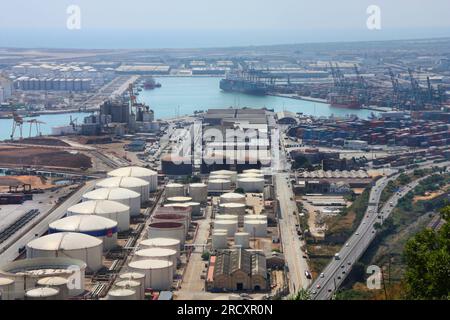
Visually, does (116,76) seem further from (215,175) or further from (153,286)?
(153,286)

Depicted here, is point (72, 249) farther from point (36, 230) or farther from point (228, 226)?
point (228, 226)

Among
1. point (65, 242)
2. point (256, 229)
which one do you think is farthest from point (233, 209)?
point (65, 242)

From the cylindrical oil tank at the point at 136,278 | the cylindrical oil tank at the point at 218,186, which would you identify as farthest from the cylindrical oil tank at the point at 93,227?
the cylindrical oil tank at the point at 218,186

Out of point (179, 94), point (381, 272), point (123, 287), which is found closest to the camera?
point (123, 287)

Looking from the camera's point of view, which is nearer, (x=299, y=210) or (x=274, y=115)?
(x=299, y=210)

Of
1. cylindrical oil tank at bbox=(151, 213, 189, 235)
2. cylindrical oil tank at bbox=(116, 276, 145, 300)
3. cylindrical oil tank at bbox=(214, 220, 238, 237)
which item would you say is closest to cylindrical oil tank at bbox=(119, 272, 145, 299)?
cylindrical oil tank at bbox=(116, 276, 145, 300)

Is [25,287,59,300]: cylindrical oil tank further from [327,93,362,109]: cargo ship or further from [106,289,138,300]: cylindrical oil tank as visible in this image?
[327,93,362,109]: cargo ship

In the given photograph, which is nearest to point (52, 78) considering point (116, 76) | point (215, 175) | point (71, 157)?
point (116, 76)
